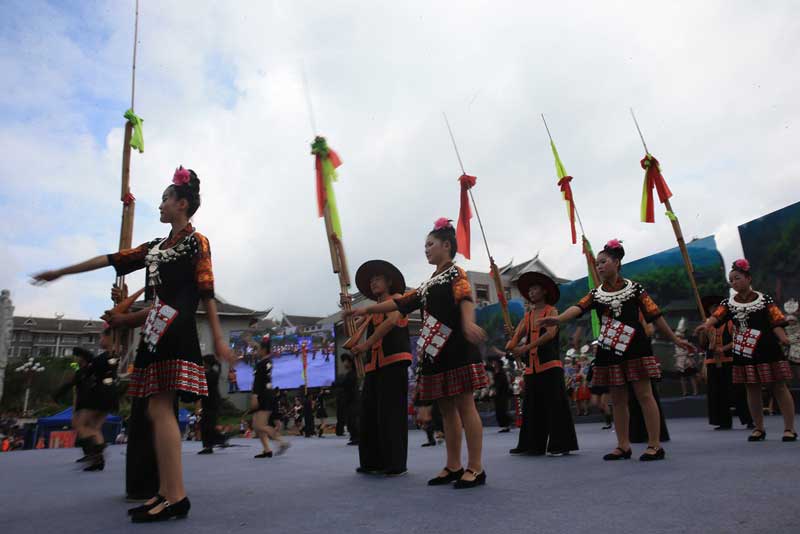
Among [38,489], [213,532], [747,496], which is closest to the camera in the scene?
[213,532]

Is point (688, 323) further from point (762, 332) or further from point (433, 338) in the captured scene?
point (433, 338)

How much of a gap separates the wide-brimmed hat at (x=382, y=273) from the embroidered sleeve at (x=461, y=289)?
1467 mm

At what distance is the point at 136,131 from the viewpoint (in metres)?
5.42

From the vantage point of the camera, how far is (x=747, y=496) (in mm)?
2557

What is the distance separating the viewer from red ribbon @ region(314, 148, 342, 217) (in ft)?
25.7

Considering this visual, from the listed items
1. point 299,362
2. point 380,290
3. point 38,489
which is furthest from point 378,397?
point 299,362

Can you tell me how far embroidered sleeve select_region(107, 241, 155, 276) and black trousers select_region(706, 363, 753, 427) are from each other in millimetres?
8129

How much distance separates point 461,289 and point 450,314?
0.60ft

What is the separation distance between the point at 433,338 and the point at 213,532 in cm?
181

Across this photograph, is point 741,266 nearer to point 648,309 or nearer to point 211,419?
point 648,309

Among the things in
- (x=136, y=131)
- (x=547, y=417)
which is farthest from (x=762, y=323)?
(x=136, y=131)

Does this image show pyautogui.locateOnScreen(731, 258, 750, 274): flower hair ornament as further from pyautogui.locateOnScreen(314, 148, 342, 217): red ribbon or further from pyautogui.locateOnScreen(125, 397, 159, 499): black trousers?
pyautogui.locateOnScreen(125, 397, 159, 499): black trousers

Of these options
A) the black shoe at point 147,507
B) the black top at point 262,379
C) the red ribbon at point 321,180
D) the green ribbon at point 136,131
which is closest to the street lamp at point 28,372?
the black top at point 262,379

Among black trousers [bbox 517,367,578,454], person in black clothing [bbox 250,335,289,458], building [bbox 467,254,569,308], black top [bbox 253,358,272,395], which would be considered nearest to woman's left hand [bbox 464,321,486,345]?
black trousers [bbox 517,367,578,454]
